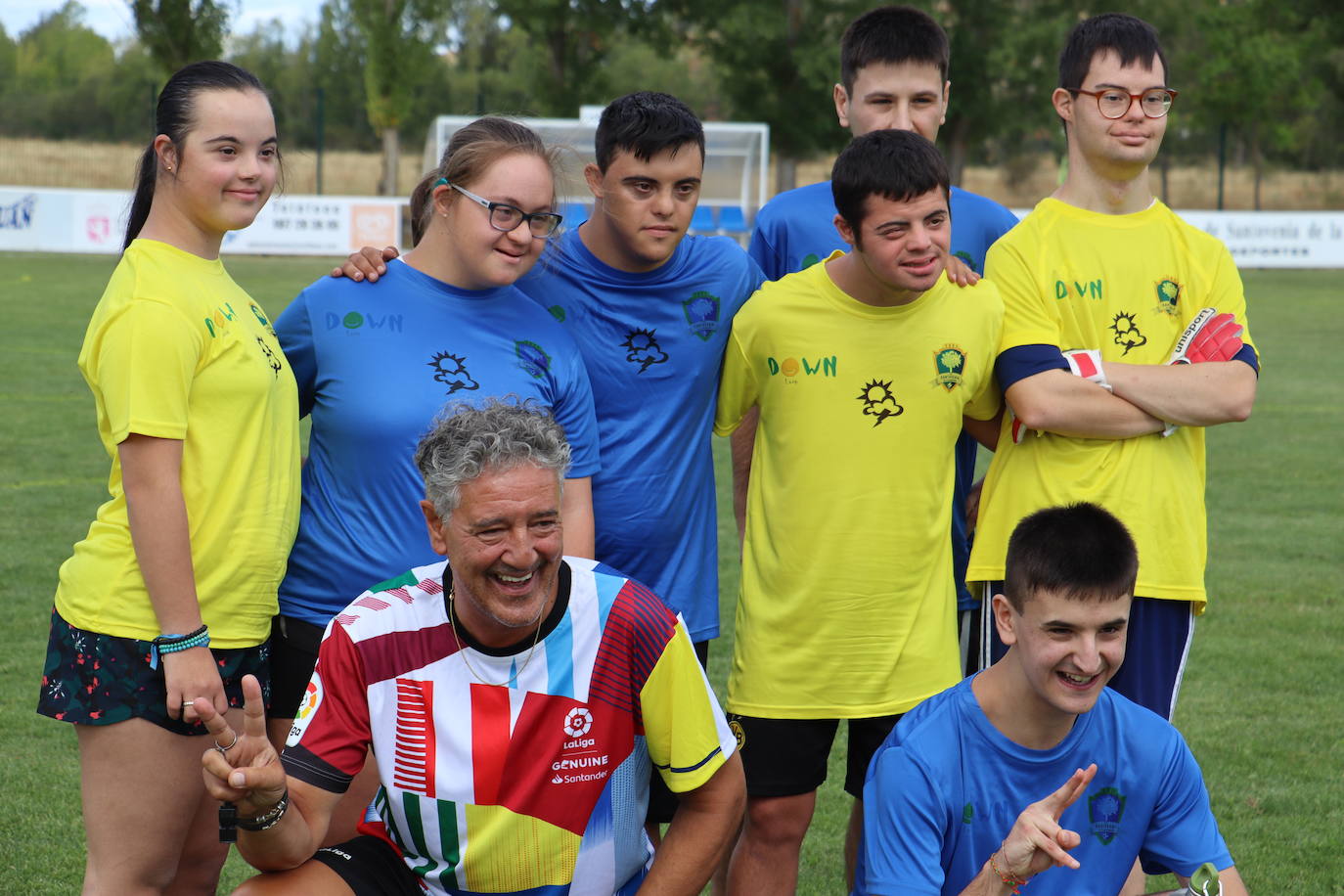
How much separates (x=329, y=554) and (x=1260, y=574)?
6.36 metres

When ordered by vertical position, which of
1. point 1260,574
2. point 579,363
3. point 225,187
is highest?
point 225,187

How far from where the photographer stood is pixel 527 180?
3502 mm

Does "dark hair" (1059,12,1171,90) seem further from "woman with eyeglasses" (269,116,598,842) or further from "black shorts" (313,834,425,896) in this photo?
"black shorts" (313,834,425,896)

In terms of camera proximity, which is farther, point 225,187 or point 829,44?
point 829,44

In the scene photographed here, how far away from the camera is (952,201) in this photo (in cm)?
419

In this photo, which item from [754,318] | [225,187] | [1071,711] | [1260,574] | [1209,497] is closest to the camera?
[1071,711]

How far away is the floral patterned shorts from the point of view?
10.0 feet

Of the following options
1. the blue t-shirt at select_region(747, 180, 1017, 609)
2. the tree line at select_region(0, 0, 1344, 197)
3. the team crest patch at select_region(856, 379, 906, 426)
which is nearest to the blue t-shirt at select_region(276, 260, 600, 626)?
the team crest patch at select_region(856, 379, 906, 426)

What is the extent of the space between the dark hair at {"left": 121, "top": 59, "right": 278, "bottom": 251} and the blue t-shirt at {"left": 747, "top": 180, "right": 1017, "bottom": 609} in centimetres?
160

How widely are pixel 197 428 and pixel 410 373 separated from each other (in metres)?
0.53

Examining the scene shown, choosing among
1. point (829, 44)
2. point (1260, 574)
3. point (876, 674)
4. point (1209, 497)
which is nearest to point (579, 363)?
point (876, 674)

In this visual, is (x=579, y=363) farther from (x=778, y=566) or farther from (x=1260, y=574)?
(x=1260, y=574)

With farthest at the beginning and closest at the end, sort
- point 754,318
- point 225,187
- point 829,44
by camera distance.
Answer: point 829,44
point 754,318
point 225,187

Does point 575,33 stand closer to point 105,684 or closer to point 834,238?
point 834,238
